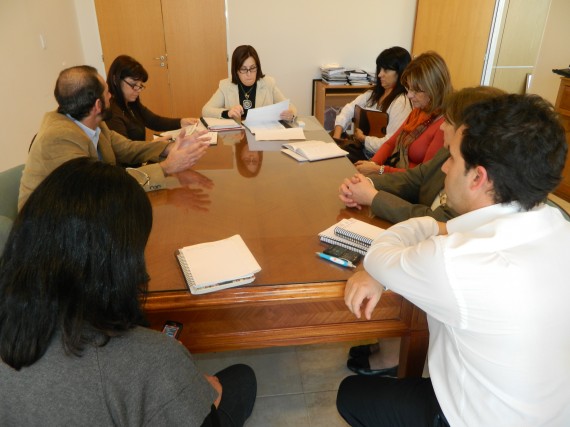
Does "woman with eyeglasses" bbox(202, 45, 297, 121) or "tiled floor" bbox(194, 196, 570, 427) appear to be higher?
"woman with eyeglasses" bbox(202, 45, 297, 121)

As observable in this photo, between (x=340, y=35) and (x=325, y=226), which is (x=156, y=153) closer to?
(x=325, y=226)

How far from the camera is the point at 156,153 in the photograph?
229 cm

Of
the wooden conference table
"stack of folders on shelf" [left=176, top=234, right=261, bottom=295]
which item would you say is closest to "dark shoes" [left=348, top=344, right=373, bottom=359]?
the wooden conference table

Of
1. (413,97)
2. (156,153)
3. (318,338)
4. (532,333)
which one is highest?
(413,97)

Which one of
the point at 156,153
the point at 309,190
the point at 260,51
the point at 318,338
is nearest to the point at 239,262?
the point at 318,338

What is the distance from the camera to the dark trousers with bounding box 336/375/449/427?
114 centimetres

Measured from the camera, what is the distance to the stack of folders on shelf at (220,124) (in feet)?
9.05

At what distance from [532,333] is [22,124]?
3.41 metres

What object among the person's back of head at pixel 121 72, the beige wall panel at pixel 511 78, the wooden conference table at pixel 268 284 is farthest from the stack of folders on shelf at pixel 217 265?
the beige wall panel at pixel 511 78

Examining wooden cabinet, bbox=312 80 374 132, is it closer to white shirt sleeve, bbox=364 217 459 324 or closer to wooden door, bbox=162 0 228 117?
wooden door, bbox=162 0 228 117

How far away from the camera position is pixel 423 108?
212 cm

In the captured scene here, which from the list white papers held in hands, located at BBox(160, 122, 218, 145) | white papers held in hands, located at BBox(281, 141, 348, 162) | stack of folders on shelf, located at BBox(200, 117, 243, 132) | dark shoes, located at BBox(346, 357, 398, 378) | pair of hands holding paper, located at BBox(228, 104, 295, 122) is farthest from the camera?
pair of hands holding paper, located at BBox(228, 104, 295, 122)

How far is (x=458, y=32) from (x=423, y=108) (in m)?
2.96

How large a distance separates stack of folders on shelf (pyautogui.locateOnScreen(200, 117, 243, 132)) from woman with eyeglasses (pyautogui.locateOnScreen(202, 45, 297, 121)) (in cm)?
12
